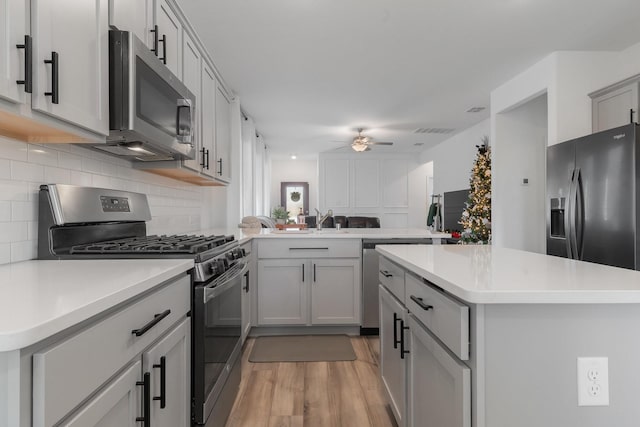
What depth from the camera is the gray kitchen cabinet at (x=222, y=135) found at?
332 centimetres

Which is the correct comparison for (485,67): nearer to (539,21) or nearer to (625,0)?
(539,21)

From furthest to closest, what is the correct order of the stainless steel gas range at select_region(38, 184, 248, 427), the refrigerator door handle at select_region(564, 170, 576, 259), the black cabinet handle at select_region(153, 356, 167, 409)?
the refrigerator door handle at select_region(564, 170, 576, 259) → the stainless steel gas range at select_region(38, 184, 248, 427) → the black cabinet handle at select_region(153, 356, 167, 409)

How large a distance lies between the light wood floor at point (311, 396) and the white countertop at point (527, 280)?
1.07 m

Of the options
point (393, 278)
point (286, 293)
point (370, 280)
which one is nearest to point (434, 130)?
point (370, 280)

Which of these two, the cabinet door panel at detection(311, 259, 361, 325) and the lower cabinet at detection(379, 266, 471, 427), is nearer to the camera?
the lower cabinet at detection(379, 266, 471, 427)

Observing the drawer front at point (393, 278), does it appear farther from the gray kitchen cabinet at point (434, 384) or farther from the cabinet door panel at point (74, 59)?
the cabinet door panel at point (74, 59)

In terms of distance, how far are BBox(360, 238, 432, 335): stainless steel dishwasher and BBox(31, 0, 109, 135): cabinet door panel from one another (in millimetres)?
2420

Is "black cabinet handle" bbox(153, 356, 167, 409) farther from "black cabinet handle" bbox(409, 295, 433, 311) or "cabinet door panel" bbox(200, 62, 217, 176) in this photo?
"cabinet door panel" bbox(200, 62, 217, 176)

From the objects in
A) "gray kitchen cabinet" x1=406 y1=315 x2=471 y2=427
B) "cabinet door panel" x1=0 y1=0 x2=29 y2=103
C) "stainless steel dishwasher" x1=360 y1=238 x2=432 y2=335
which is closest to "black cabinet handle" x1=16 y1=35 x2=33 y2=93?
"cabinet door panel" x1=0 y1=0 x2=29 y2=103

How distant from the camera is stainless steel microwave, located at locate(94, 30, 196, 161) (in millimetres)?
1509

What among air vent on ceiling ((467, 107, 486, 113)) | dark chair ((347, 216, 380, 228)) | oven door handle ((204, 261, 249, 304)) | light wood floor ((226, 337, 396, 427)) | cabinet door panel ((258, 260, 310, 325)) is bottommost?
light wood floor ((226, 337, 396, 427))

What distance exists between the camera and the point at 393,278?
6.13ft

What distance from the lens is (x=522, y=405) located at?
94cm

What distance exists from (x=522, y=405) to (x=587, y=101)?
12.1 ft
